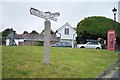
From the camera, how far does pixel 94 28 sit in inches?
2016

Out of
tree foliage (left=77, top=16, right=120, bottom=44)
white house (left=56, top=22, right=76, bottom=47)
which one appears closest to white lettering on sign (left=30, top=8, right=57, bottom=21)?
tree foliage (left=77, top=16, right=120, bottom=44)

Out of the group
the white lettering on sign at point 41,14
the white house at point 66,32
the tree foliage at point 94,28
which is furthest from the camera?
the white house at point 66,32

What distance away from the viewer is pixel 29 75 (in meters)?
9.16

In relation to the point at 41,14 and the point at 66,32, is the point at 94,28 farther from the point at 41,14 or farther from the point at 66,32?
the point at 41,14

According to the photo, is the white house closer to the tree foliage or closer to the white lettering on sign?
the tree foliage

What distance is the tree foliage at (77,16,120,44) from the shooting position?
166 feet

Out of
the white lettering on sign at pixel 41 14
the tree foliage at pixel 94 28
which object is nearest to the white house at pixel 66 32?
the tree foliage at pixel 94 28

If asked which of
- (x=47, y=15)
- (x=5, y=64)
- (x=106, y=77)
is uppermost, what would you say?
(x=47, y=15)

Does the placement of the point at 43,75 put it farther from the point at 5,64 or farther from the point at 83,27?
the point at 83,27

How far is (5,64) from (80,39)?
41.7 metres

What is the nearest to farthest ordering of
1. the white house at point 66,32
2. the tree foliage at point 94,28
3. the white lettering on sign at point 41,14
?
1. the white lettering on sign at point 41,14
2. the tree foliage at point 94,28
3. the white house at point 66,32

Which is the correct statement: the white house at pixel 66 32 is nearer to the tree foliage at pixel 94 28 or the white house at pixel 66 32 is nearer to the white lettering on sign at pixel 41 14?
the tree foliage at pixel 94 28

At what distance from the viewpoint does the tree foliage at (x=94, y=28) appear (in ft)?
166

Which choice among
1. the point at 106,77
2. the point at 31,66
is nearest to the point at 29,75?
the point at 31,66
